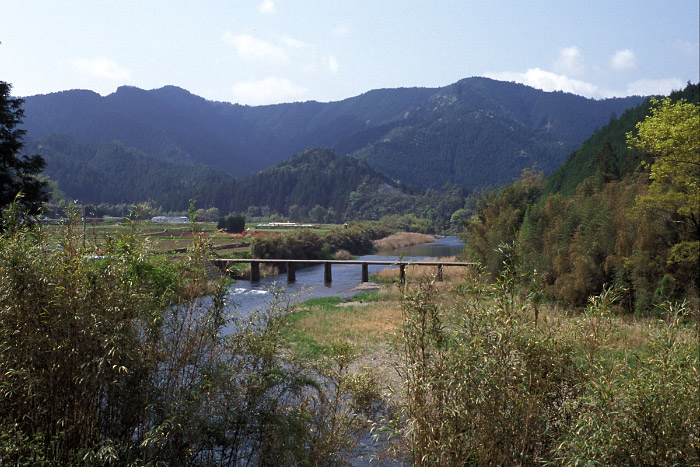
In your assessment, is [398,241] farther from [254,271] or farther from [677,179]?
[677,179]

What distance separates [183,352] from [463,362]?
9.05 ft

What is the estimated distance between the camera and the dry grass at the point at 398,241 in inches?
2675

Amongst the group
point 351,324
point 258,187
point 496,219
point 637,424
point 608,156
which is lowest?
point 351,324

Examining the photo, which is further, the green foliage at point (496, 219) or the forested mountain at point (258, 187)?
the forested mountain at point (258, 187)

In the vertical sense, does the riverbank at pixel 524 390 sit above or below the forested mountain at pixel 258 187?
below

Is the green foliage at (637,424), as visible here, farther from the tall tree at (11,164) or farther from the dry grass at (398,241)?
the dry grass at (398,241)

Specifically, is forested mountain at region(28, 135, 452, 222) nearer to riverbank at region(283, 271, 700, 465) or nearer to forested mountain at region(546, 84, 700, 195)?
forested mountain at region(546, 84, 700, 195)

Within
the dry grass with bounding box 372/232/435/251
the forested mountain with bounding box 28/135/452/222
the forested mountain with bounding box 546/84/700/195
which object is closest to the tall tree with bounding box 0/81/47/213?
the forested mountain with bounding box 546/84/700/195

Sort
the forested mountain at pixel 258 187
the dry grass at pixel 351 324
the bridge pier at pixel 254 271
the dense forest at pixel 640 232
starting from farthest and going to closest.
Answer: the forested mountain at pixel 258 187 < the bridge pier at pixel 254 271 < the dense forest at pixel 640 232 < the dry grass at pixel 351 324

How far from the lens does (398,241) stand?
7431cm

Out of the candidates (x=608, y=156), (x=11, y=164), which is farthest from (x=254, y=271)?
(x=608, y=156)

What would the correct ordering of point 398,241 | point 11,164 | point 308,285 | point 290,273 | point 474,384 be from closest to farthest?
point 474,384, point 11,164, point 308,285, point 290,273, point 398,241

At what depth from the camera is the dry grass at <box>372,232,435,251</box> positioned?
6794 centimetres

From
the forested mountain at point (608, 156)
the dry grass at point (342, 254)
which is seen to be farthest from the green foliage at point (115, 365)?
the dry grass at point (342, 254)
